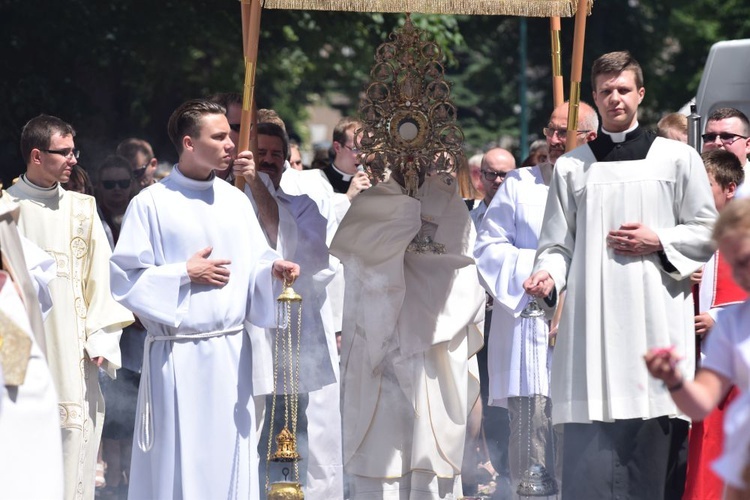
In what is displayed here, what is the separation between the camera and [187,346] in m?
6.89

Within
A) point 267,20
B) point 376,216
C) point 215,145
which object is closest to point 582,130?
point 376,216

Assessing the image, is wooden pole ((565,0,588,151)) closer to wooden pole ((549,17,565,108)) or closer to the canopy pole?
wooden pole ((549,17,565,108))

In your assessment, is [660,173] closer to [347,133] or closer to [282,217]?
[282,217]

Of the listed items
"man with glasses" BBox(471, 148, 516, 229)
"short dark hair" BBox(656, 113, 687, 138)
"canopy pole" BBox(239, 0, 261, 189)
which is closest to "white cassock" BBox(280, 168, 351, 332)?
"canopy pole" BBox(239, 0, 261, 189)

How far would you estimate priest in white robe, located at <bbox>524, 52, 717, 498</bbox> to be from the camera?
657cm

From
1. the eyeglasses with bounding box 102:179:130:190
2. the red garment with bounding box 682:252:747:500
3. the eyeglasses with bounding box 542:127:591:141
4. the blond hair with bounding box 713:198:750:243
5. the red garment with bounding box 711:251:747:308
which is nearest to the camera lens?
the blond hair with bounding box 713:198:750:243

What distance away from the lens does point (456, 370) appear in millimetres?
7797

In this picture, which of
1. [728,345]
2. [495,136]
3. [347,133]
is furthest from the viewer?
[495,136]

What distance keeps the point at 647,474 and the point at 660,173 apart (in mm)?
1408

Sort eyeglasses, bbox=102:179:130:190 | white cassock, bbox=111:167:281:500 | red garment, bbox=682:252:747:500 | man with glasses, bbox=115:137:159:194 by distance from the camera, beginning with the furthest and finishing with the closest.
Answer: man with glasses, bbox=115:137:159:194 < eyeglasses, bbox=102:179:130:190 < white cassock, bbox=111:167:281:500 < red garment, bbox=682:252:747:500

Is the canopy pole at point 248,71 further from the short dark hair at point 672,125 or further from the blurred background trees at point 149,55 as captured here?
the blurred background trees at point 149,55

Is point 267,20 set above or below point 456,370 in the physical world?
above

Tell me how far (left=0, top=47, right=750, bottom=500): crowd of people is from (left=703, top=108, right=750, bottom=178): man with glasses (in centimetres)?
1

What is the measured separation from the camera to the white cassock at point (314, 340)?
8.12 meters
